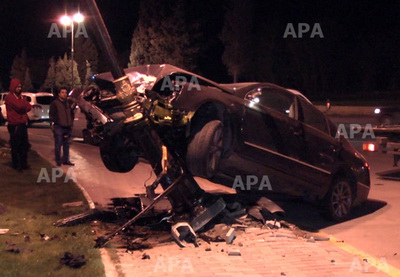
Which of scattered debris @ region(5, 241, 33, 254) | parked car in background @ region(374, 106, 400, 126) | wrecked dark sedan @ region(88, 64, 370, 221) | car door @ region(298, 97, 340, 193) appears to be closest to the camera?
scattered debris @ region(5, 241, 33, 254)

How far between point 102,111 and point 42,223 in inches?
66.9

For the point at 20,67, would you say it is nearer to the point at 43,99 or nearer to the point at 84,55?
the point at 84,55

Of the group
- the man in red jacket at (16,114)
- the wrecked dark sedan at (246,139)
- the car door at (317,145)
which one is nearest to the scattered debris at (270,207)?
the wrecked dark sedan at (246,139)

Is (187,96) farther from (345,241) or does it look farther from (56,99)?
(56,99)

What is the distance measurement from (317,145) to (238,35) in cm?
3123

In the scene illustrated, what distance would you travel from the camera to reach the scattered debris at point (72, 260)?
5951 millimetres

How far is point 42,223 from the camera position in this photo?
782cm

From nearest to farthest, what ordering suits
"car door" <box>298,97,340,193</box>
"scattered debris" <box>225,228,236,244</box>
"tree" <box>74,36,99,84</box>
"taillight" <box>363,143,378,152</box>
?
"scattered debris" <box>225,228,236,244</box>, "car door" <box>298,97,340,193</box>, "taillight" <box>363,143,378,152</box>, "tree" <box>74,36,99,84</box>

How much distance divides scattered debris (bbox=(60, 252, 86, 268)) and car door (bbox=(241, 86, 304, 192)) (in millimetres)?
2674

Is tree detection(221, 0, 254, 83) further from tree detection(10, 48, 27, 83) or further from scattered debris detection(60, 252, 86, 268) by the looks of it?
scattered debris detection(60, 252, 86, 268)

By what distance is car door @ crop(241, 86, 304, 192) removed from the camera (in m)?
7.83

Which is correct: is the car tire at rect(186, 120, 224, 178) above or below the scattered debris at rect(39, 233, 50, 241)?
above

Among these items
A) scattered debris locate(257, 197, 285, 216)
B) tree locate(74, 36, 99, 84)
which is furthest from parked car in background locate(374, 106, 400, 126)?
tree locate(74, 36, 99, 84)

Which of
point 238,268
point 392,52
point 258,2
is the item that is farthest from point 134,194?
point 258,2
